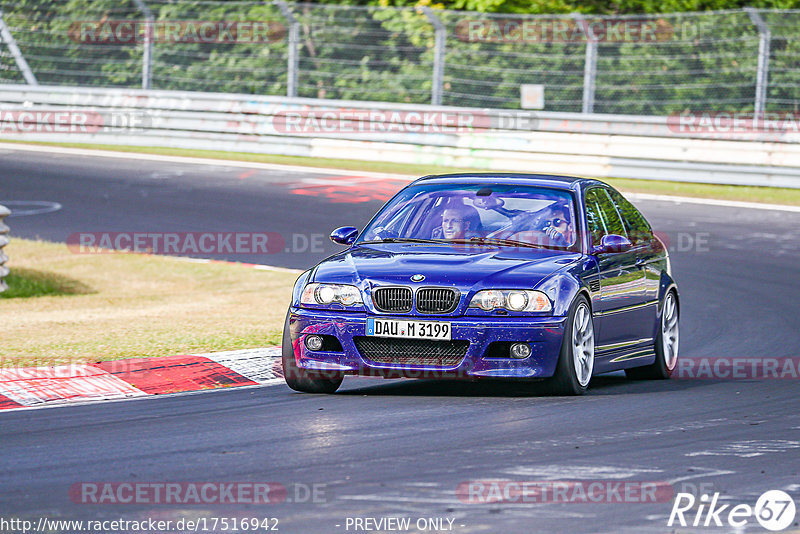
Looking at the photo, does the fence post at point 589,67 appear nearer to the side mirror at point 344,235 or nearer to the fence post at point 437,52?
the fence post at point 437,52

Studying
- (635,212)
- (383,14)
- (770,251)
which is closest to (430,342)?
(635,212)

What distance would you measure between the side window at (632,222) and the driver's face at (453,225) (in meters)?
1.49

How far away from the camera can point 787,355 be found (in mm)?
11195

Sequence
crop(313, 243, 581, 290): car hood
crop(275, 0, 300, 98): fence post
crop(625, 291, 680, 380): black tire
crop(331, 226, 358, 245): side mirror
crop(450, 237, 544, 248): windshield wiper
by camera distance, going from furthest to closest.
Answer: crop(275, 0, 300, 98): fence post → crop(625, 291, 680, 380): black tire → crop(331, 226, 358, 245): side mirror → crop(450, 237, 544, 248): windshield wiper → crop(313, 243, 581, 290): car hood

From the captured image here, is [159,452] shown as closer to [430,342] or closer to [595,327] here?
[430,342]

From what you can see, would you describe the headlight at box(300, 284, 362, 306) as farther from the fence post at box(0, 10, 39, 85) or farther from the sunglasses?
the fence post at box(0, 10, 39, 85)

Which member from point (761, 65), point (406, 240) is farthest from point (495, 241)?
point (761, 65)

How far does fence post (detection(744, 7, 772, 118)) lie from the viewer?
22.1 meters

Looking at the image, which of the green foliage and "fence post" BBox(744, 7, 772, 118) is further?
the green foliage

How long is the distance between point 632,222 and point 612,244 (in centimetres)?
129

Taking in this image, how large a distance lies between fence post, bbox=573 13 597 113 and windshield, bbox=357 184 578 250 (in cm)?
1402

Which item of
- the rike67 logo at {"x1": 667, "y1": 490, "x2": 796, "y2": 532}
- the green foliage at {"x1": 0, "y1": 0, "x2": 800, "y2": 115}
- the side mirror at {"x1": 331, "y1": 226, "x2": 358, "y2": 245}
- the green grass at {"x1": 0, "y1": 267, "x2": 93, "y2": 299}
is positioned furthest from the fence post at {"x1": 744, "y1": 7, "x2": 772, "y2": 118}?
the rike67 logo at {"x1": 667, "y1": 490, "x2": 796, "y2": 532}

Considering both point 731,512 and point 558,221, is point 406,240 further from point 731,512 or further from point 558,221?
point 731,512

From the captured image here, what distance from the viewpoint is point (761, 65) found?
22.2 metres
